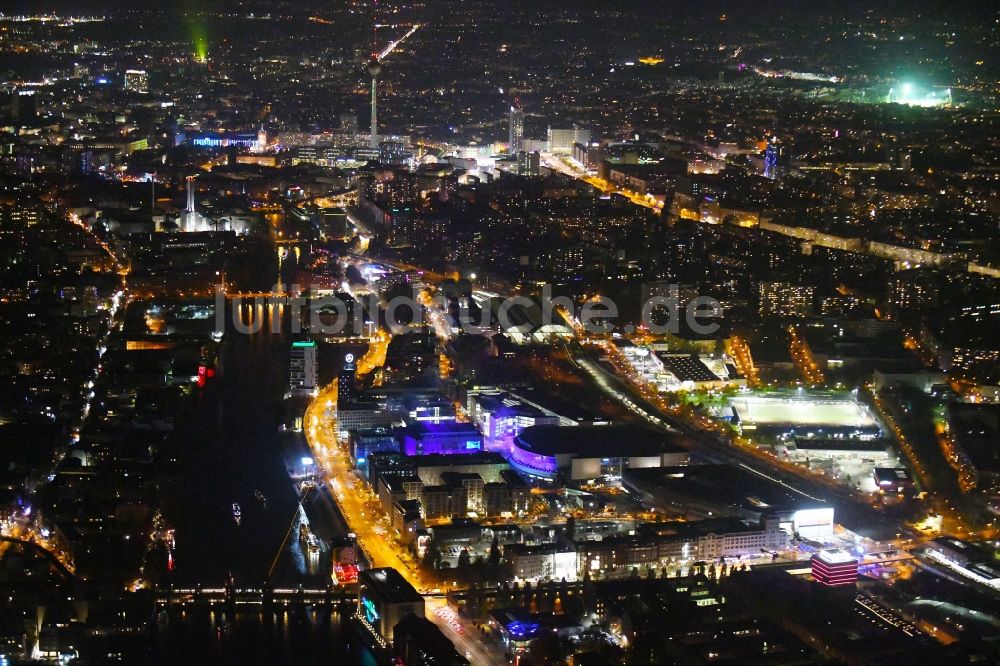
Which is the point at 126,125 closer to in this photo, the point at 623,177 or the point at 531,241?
the point at 623,177

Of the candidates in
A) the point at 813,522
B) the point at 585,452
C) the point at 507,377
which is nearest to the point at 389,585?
the point at 585,452

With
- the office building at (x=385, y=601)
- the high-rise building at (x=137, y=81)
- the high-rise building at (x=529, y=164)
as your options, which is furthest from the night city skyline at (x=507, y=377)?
the high-rise building at (x=137, y=81)

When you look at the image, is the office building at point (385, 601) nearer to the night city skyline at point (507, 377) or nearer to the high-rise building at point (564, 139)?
the night city skyline at point (507, 377)

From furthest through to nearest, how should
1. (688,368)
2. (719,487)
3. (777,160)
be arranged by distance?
1. (777,160)
2. (688,368)
3. (719,487)

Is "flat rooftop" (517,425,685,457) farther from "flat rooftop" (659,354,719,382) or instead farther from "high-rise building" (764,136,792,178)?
"high-rise building" (764,136,792,178)

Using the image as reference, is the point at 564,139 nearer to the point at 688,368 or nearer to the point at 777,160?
the point at 777,160

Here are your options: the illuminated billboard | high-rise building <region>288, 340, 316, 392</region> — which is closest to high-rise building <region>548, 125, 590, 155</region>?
high-rise building <region>288, 340, 316, 392</region>
